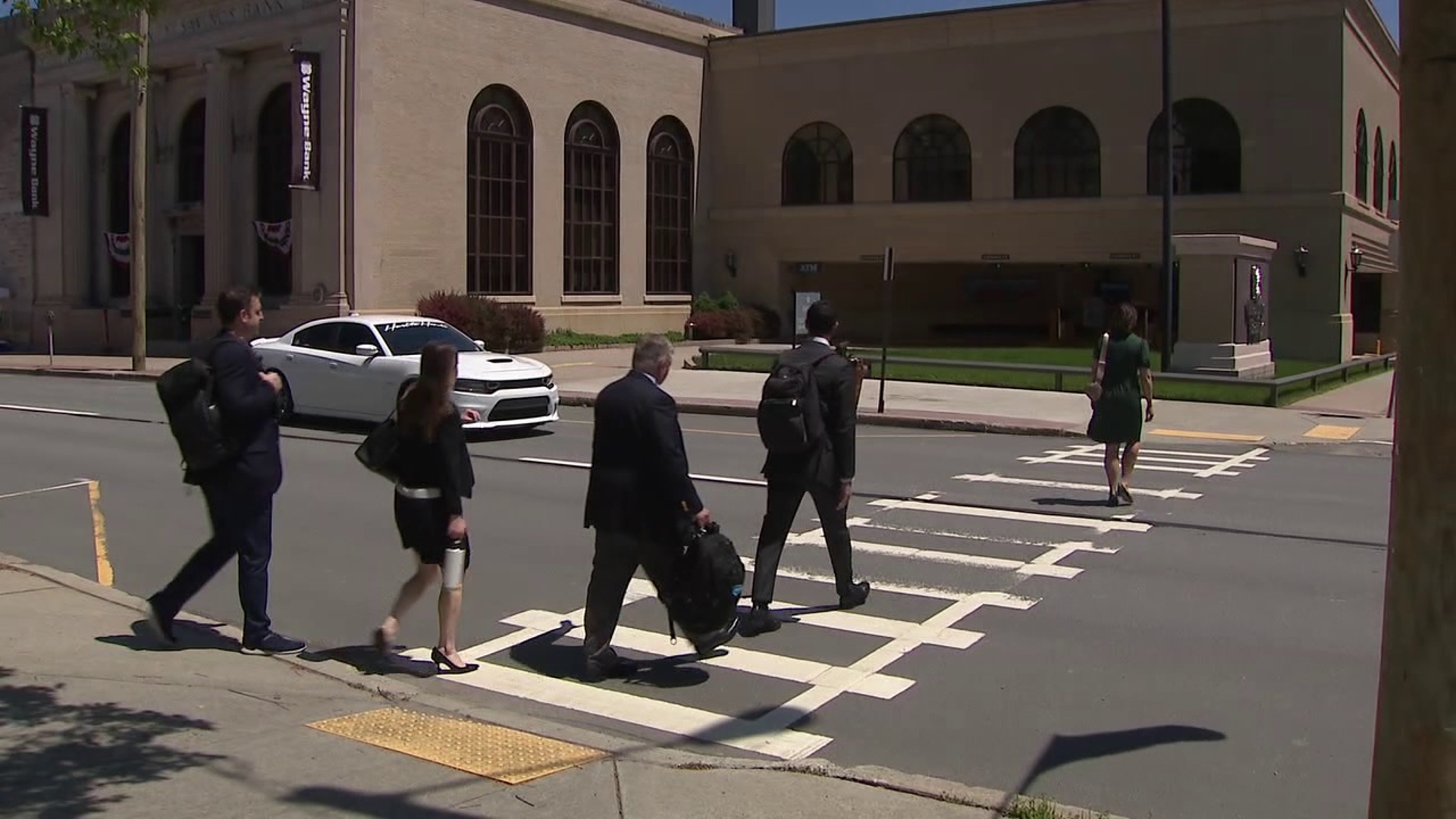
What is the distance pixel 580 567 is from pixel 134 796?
476 centimetres

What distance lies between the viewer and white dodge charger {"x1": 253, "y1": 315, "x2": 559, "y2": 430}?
17.1 m

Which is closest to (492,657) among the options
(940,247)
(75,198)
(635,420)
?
(635,420)

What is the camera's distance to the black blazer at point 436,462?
6.77 m

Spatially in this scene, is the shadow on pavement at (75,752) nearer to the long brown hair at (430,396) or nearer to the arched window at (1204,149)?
the long brown hair at (430,396)

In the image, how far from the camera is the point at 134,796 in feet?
16.4

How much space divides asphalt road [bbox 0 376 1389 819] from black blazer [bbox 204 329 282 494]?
1.10m

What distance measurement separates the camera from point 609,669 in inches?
272

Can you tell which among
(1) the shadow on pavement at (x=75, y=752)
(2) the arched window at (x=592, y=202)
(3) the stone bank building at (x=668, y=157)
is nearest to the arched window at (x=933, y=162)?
(3) the stone bank building at (x=668, y=157)

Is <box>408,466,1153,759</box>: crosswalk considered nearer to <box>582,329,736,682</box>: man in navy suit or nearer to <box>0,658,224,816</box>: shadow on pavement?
<box>582,329,736,682</box>: man in navy suit

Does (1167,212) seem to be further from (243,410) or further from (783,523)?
(243,410)

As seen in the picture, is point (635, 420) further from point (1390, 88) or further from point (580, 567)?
point (1390, 88)

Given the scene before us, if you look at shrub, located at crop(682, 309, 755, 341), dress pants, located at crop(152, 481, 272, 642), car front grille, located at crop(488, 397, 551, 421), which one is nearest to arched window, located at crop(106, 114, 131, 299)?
shrub, located at crop(682, 309, 755, 341)

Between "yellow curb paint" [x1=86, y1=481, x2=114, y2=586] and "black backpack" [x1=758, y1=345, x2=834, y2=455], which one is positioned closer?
"black backpack" [x1=758, y1=345, x2=834, y2=455]

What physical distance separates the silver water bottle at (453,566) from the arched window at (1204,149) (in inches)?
1304
